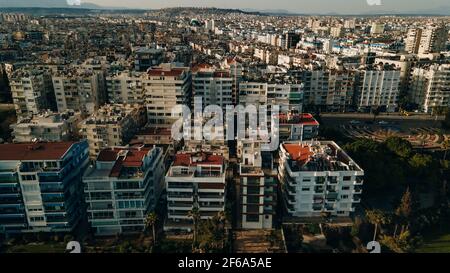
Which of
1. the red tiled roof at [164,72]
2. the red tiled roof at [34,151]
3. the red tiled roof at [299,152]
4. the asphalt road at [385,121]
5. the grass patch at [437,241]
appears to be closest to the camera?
the grass patch at [437,241]

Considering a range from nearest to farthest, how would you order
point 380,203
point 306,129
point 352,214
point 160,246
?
point 160,246, point 352,214, point 380,203, point 306,129

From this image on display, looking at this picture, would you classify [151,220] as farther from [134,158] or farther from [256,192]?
[256,192]

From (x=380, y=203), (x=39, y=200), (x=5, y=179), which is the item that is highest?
(x=5, y=179)

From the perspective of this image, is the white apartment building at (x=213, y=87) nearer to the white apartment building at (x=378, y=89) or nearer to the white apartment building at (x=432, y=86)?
the white apartment building at (x=378, y=89)

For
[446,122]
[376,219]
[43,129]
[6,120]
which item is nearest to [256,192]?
[376,219]

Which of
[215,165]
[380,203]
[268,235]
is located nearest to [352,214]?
[380,203]

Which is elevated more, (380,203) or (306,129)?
(306,129)

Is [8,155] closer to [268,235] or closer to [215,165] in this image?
[215,165]

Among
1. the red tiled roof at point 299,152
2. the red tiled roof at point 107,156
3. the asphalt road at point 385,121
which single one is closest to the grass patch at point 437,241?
the red tiled roof at point 299,152

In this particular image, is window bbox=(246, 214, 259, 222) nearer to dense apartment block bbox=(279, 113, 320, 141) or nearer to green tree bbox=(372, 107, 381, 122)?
dense apartment block bbox=(279, 113, 320, 141)
